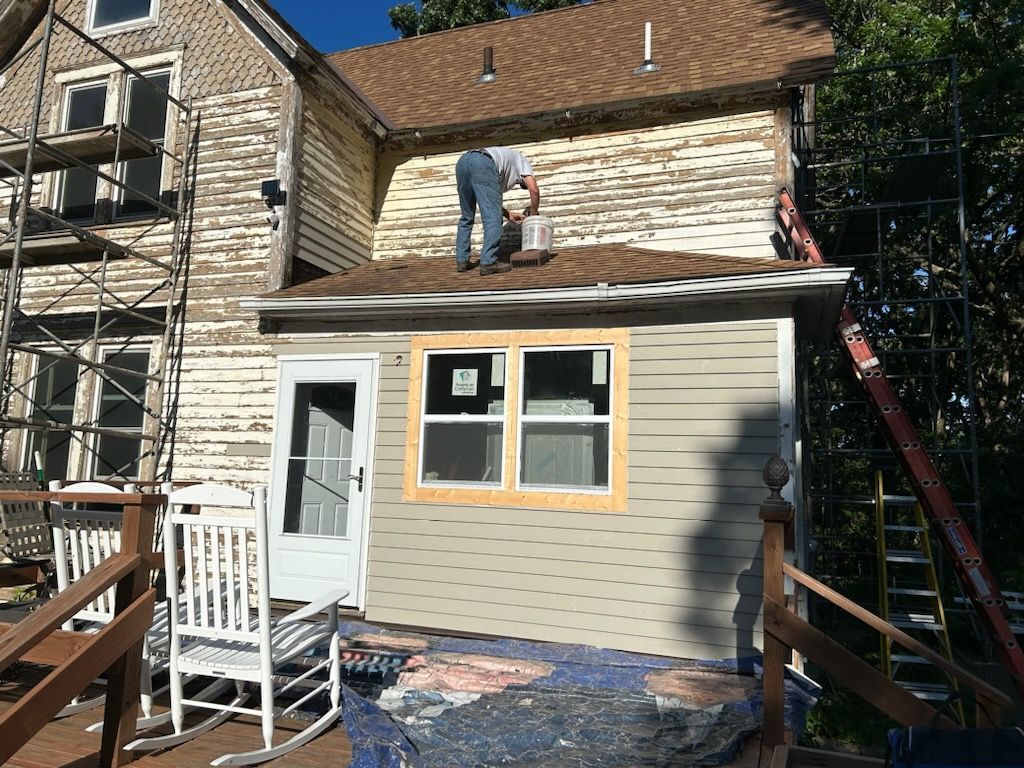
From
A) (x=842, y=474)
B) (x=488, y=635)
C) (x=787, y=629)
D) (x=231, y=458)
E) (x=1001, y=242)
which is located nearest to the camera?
(x=787, y=629)

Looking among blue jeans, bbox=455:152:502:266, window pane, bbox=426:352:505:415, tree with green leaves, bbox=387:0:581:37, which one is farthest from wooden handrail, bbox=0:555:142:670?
tree with green leaves, bbox=387:0:581:37

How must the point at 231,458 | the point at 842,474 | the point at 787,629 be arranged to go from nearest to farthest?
the point at 787,629
the point at 231,458
the point at 842,474

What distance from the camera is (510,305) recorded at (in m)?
6.33

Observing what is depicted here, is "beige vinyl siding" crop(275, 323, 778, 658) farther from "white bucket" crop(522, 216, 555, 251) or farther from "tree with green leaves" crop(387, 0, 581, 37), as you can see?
"tree with green leaves" crop(387, 0, 581, 37)

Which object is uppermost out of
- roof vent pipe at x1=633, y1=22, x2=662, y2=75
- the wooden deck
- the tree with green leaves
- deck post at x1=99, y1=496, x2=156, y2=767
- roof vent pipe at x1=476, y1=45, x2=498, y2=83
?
the tree with green leaves

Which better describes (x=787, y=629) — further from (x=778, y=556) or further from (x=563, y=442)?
(x=563, y=442)

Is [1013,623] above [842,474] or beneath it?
beneath

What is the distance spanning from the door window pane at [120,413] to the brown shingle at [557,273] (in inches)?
85.1

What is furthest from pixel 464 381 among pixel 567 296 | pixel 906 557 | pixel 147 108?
pixel 147 108

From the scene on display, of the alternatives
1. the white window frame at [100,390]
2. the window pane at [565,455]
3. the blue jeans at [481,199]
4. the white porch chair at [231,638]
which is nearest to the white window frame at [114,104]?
the white window frame at [100,390]

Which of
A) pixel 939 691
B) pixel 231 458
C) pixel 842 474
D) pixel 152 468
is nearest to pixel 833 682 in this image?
pixel 939 691

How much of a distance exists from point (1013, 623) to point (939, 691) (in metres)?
2.50

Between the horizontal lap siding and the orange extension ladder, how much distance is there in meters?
1.52

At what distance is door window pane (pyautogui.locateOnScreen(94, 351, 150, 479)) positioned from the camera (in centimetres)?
805
